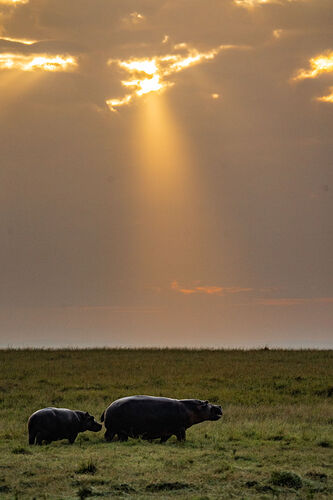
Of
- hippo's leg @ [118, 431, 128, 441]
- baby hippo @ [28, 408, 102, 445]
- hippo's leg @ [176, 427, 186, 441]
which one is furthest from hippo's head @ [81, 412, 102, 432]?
hippo's leg @ [176, 427, 186, 441]

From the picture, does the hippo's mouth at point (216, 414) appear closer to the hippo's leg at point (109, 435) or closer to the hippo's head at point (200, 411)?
the hippo's head at point (200, 411)

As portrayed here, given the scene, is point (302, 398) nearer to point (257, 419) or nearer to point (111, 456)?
point (257, 419)

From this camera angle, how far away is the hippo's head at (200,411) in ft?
59.7

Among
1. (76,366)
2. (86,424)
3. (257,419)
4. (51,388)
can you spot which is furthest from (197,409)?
(76,366)

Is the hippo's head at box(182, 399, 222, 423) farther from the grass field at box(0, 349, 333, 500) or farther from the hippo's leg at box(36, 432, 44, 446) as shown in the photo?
the hippo's leg at box(36, 432, 44, 446)

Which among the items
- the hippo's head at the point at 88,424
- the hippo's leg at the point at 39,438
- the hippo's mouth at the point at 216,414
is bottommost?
the hippo's leg at the point at 39,438

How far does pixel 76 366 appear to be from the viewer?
38.9 m

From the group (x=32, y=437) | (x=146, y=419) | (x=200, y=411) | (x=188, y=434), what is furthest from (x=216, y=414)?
(x=32, y=437)

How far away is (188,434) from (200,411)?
43.5 inches

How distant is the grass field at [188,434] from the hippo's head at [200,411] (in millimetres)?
511

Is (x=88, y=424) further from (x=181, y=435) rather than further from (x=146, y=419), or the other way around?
(x=181, y=435)

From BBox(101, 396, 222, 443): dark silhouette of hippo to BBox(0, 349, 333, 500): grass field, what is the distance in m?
0.34

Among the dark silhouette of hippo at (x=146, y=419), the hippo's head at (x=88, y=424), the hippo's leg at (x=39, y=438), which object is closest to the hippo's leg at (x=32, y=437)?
the hippo's leg at (x=39, y=438)

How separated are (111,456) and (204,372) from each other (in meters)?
21.7
